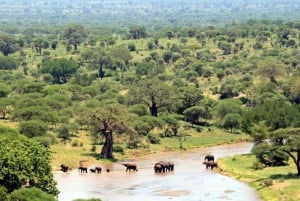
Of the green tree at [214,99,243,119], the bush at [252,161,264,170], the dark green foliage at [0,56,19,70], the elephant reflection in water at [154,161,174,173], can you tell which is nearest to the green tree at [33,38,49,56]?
the dark green foliage at [0,56,19,70]

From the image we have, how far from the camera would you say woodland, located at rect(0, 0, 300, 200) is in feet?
191

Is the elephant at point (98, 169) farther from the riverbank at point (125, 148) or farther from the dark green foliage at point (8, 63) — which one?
the dark green foliage at point (8, 63)

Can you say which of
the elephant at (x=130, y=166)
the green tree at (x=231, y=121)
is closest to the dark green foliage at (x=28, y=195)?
the elephant at (x=130, y=166)

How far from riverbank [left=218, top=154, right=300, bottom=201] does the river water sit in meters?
0.86

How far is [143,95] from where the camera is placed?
90.1 meters

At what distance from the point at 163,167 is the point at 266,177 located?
1078 cm

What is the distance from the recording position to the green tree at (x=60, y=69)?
125562 millimetres

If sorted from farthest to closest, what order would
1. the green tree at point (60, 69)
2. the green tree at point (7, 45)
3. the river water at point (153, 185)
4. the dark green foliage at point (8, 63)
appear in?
1. the green tree at point (7, 45)
2. the dark green foliage at point (8, 63)
3. the green tree at point (60, 69)
4. the river water at point (153, 185)

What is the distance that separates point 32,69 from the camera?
134750 mm

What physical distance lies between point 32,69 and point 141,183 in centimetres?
7977

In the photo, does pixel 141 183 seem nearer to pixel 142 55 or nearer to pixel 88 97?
pixel 88 97

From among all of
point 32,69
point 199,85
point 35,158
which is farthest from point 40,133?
point 32,69

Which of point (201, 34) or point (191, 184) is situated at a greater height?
point (201, 34)

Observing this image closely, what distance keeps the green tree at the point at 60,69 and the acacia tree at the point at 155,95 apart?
37.6 meters
